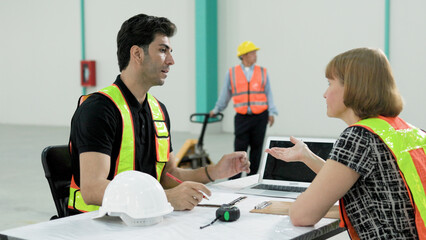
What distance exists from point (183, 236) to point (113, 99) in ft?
2.83

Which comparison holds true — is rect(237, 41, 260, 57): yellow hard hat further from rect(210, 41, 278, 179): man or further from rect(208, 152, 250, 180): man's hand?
rect(208, 152, 250, 180): man's hand

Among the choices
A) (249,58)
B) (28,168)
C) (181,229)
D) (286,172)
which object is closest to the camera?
(181,229)

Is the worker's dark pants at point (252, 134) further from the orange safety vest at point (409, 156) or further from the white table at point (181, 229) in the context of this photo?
the orange safety vest at point (409, 156)

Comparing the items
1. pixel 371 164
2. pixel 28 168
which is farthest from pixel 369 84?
pixel 28 168

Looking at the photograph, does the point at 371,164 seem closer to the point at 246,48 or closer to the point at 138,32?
the point at 138,32

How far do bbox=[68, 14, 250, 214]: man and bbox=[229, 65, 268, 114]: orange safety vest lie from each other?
3.61m

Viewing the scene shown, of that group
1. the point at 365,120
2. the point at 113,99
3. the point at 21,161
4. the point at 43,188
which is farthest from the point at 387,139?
the point at 21,161

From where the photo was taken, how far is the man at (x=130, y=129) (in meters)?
2.09

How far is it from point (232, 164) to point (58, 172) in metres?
0.82

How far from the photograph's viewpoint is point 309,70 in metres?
10.2

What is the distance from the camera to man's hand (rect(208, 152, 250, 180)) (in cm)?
242

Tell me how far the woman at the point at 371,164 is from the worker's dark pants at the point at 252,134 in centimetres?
435

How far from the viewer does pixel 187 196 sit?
6.35 feet

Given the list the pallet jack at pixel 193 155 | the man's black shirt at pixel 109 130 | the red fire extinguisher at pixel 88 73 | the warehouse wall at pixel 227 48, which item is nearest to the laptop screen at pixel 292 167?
the man's black shirt at pixel 109 130
